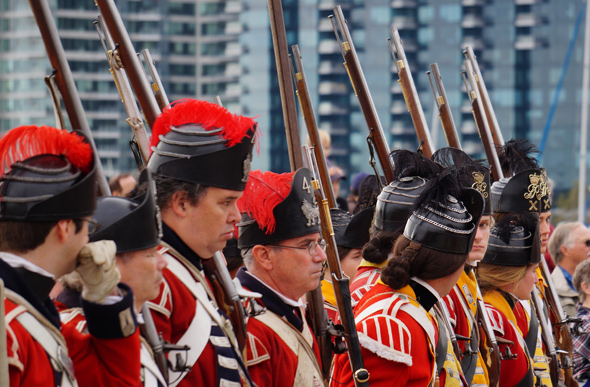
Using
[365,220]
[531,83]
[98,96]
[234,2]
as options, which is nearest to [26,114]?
[98,96]

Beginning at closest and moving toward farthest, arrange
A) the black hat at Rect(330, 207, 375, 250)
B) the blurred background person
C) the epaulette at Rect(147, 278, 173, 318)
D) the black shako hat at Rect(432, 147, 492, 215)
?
the epaulette at Rect(147, 278, 173, 318) → the black shako hat at Rect(432, 147, 492, 215) → the black hat at Rect(330, 207, 375, 250) → the blurred background person

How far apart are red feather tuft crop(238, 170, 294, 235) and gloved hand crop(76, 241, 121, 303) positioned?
137 centimetres

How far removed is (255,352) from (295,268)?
1.45 feet

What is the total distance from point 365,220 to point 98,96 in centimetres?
4797

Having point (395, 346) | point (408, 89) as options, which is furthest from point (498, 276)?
point (395, 346)

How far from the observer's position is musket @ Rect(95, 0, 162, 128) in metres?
3.74

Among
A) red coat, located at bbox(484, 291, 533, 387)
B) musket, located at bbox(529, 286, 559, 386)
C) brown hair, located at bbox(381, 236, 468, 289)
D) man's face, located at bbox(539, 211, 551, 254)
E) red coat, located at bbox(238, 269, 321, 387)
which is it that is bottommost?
musket, located at bbox(529, 286, 559, 386)

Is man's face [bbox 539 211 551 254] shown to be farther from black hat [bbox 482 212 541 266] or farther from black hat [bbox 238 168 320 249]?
black hat [bbox 238 168 320 249]

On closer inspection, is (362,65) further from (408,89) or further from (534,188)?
(534,188)

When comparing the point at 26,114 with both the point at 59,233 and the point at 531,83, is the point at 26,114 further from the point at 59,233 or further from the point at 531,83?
the point at 59,233

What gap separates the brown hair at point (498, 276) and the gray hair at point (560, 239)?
9.48ft

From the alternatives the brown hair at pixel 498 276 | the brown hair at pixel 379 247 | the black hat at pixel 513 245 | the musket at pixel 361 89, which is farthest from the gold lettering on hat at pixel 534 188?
the brown hair at pixel 379 247

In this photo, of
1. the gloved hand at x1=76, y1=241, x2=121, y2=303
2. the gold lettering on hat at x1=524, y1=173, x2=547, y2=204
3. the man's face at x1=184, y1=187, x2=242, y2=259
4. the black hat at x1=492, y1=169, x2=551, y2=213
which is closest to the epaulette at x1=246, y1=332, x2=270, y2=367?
the man's face at x1=184, y1=187, x2=242, y2=259

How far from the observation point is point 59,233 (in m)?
2.70
